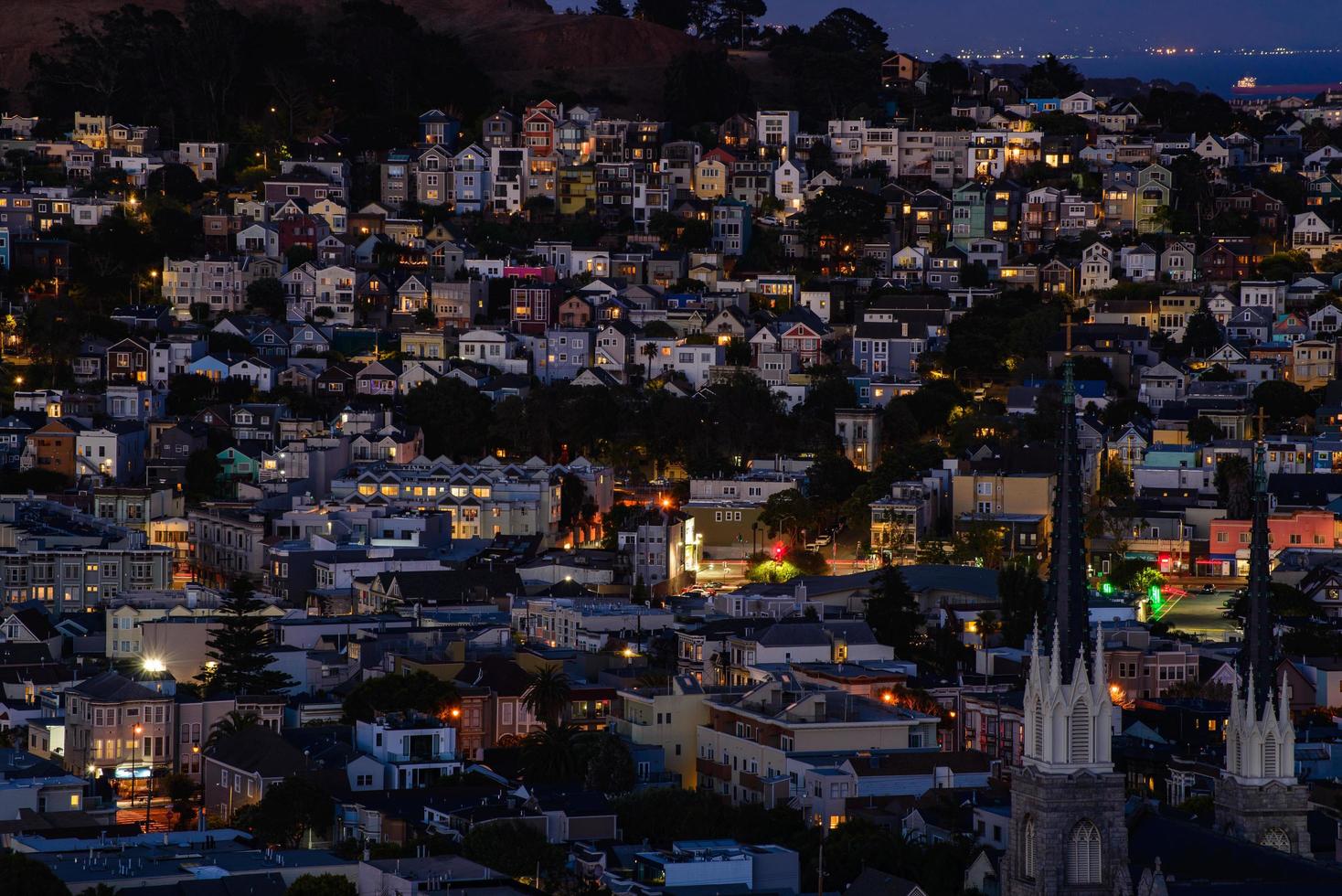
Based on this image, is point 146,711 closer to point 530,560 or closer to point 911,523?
point 530,560

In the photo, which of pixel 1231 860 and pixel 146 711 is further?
pixel 146 711

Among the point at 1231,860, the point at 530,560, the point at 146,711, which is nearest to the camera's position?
the point at 1231,860

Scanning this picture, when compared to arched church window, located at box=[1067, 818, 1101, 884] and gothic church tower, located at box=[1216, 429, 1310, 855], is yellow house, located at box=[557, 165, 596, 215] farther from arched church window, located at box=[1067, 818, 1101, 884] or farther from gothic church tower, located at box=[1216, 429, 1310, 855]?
arched church window, located at box=[1067, 818, 1101, 884]

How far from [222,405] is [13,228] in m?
12.2

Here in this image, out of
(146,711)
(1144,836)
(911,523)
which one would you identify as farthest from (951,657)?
(1144,836)

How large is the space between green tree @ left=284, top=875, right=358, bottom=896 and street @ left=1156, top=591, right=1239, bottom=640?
24.1 m

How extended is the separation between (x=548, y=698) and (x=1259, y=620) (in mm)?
16573

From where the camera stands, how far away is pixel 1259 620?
31047mm

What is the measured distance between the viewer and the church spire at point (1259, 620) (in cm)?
Result: 3059

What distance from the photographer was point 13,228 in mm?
79375

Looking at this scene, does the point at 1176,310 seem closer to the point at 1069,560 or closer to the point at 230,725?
the point at 230,725

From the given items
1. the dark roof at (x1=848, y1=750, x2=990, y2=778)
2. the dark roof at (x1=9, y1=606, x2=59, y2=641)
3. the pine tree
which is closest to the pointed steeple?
the dark roof at (x1=848, y1=750, x2=990, y2=778)

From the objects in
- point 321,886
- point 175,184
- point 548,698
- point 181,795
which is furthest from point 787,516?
point 321,886

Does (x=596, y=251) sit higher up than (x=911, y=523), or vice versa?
(x=596, y=251)
